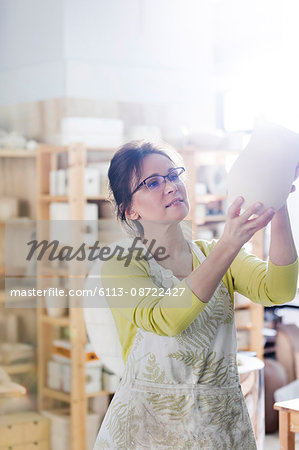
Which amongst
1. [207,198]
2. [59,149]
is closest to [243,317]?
[207,198]

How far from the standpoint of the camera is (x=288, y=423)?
180 centimetres

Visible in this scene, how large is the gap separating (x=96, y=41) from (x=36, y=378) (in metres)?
1.93

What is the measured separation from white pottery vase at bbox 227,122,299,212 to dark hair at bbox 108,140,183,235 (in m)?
0.25

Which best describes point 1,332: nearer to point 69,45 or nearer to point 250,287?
point 69,45

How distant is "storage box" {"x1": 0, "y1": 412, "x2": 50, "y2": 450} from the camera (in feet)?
10.7

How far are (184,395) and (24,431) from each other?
2.33 m

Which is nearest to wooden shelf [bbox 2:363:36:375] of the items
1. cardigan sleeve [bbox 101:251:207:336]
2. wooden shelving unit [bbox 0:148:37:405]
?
wooden shelving unit [bbox 0:148:37:405]

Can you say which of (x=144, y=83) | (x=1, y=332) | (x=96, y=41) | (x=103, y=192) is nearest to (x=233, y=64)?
(x=144, y=83)

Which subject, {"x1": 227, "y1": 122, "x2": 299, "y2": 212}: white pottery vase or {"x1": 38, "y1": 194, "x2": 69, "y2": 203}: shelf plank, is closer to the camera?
{"x1": 227, "y1": 122, "x2": 299, "y2": 212}: white pottery vase

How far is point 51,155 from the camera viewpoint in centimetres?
350

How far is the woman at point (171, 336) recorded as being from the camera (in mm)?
1262

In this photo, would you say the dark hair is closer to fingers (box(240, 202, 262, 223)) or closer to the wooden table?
fingers (box(240, 202, 262, 223))

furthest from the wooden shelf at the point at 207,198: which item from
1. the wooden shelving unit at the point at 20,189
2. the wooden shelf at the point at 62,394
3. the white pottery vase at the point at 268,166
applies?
the white pottery vase at the point at 268,166

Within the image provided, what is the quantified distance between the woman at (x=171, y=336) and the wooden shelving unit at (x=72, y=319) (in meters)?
1.99
